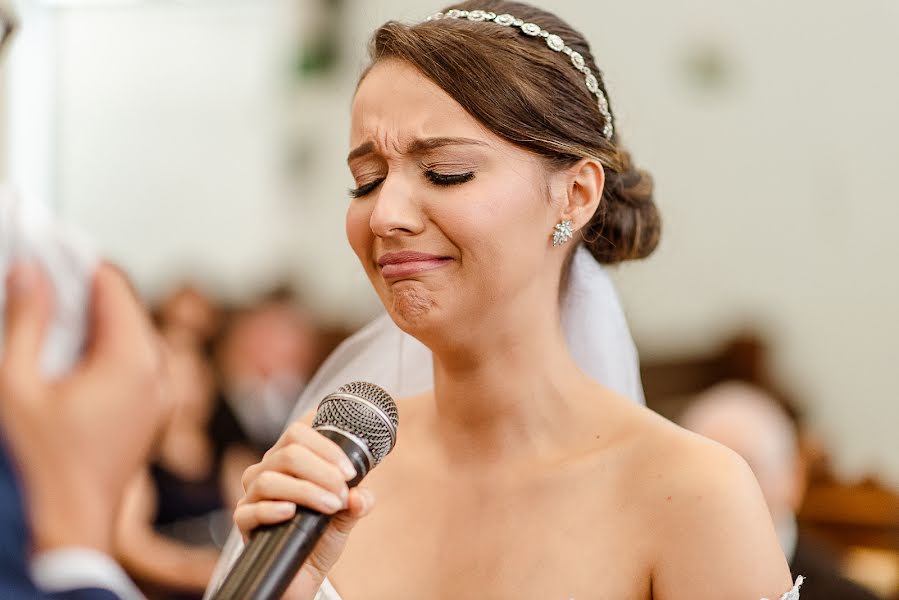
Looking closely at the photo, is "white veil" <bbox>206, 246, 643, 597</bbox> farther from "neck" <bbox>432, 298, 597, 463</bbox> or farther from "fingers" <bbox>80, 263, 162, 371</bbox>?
"fingers" <bbox>80, 263, 162, 371</bbox>

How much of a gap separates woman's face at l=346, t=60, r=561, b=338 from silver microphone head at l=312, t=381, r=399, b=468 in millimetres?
199

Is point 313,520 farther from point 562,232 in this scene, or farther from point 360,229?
point 562,232

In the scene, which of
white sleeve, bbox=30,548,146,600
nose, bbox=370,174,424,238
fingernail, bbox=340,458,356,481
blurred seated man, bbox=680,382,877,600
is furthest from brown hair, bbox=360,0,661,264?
blurred seated man, bbox=680,382,877,600

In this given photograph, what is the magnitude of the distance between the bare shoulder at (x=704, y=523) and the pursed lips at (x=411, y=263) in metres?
0.43

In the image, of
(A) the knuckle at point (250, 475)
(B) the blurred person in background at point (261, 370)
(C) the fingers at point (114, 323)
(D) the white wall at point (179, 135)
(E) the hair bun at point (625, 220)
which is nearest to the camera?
(C) the fingers at point (114, 323)

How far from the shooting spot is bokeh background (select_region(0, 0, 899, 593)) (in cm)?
611

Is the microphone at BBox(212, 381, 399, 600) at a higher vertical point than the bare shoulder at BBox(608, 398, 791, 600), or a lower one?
higher

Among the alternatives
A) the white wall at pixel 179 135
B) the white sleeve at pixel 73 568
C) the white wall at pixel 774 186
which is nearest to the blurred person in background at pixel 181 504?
the white wall at pixel 774 186

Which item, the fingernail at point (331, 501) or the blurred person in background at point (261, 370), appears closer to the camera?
the fingernail at point (331, 501)

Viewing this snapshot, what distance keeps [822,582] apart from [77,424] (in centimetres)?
245

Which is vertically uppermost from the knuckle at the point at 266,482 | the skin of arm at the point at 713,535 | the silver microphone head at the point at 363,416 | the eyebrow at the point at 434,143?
the eyebrow at the point at 434,143

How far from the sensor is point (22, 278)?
117 centimetres

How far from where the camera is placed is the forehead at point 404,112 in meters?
1.48

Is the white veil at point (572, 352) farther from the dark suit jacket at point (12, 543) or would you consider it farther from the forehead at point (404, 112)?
the dark suit jacket at point (12, 543)
